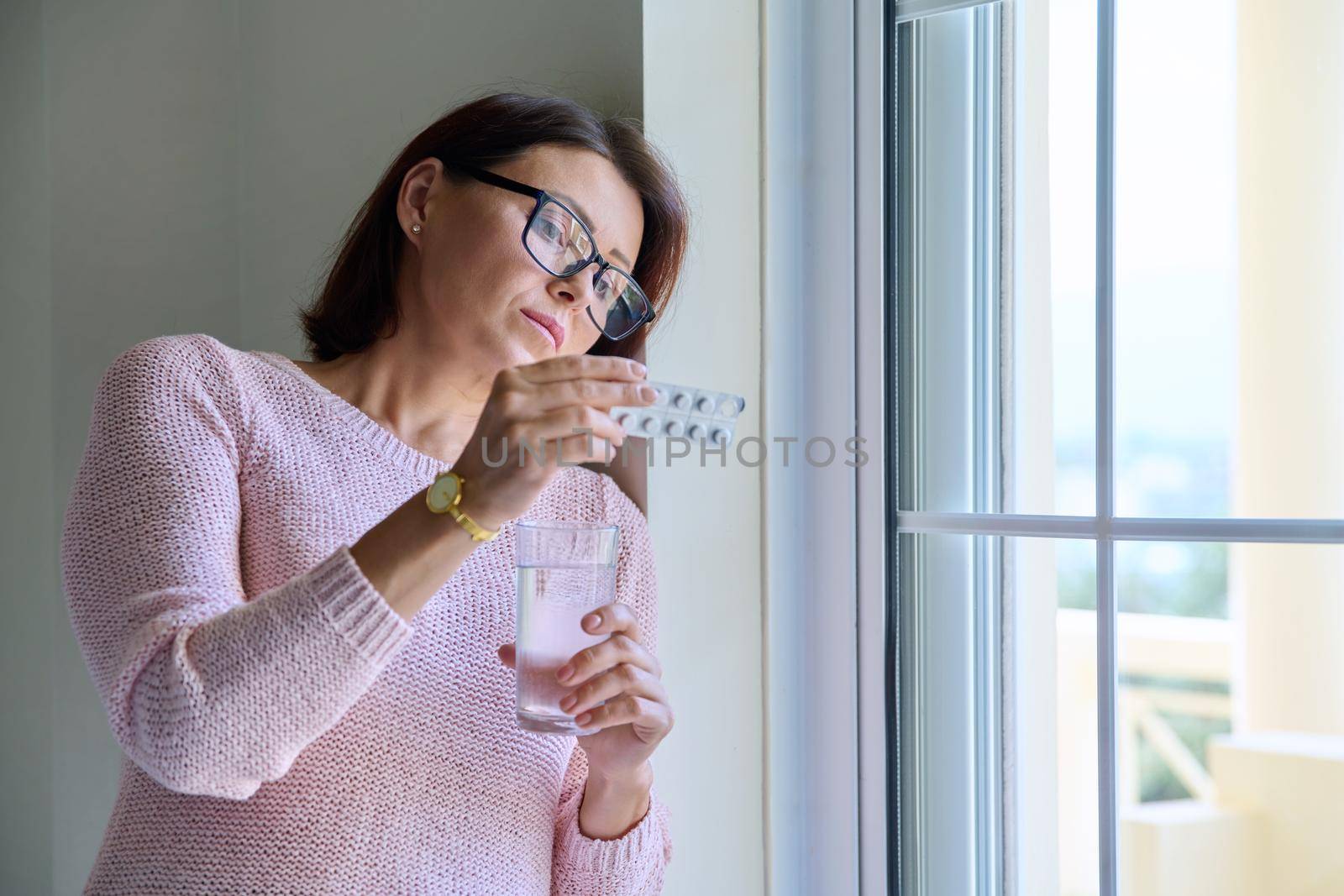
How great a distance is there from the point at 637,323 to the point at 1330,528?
0.72 meters

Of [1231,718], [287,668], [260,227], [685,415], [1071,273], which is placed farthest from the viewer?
[260,227]

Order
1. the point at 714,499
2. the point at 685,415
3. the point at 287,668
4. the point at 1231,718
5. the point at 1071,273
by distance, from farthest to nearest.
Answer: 1. the point at 714,499
2. the point at 1071,273
3. the point at 1231,718
4. the point at 685,415
5. the point at 287,668

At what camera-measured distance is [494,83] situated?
146 cm

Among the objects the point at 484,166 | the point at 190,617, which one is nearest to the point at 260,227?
the point at 484,166

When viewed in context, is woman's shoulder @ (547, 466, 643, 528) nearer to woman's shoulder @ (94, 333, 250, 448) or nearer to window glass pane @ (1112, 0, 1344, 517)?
woman's shoulder @ (94, 333, 250, 448)

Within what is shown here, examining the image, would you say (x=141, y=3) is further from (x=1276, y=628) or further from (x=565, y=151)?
(x=1276, y=628)

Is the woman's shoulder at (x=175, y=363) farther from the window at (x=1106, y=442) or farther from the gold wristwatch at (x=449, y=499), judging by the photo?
the window at (x=1106, y=442)

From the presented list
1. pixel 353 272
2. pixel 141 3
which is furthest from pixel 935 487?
pixel 141 3

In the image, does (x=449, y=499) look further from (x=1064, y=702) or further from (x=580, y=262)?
(x=1064, y=702)

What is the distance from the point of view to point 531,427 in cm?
82

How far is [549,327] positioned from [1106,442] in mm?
613

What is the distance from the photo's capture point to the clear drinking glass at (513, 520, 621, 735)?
914mm

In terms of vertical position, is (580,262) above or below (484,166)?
below

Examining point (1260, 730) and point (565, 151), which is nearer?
point (1260, 730)
